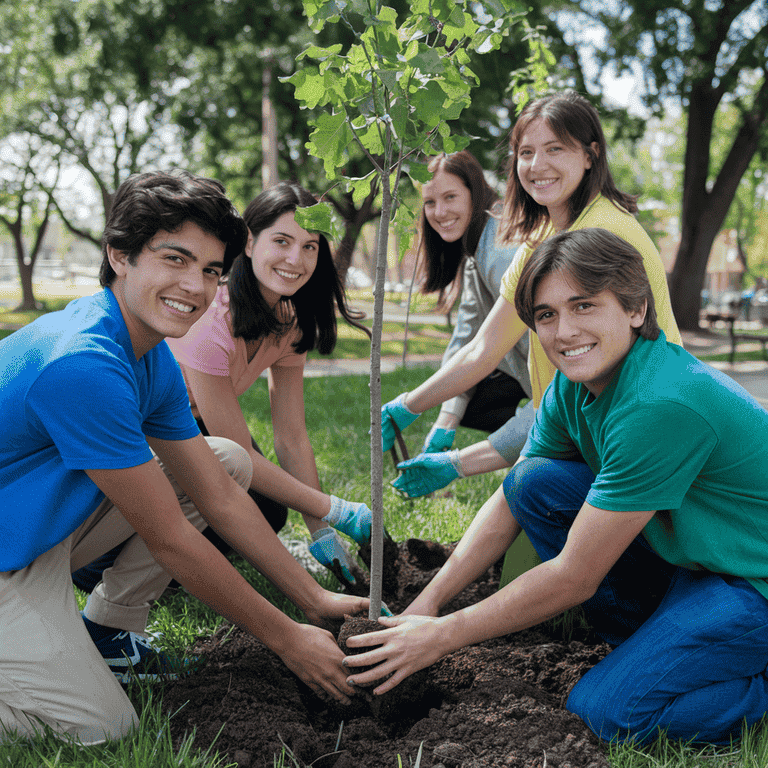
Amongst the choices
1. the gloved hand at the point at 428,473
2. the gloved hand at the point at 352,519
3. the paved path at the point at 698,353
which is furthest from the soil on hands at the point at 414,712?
the paved path at the point at 698,353

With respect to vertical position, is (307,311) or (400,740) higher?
(307,311)

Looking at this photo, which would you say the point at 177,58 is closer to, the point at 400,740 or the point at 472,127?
the point at 472,127

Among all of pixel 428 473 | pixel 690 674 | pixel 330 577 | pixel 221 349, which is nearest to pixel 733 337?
pixel 428 473

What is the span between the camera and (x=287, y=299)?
9.38ft

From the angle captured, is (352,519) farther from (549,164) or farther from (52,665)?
(549,164)

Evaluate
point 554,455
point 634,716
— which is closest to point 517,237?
point 554,455

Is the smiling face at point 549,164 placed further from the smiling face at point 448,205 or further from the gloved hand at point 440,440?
the gloved hand at point 440,440

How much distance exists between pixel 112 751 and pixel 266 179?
10339mm

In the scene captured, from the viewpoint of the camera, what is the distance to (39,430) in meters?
1.66

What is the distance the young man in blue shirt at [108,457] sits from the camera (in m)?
1.60

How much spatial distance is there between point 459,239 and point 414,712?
2.49m

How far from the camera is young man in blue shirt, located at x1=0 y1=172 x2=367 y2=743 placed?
1.60 metres

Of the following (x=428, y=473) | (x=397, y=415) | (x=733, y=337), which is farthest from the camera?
(x=733, y=337)

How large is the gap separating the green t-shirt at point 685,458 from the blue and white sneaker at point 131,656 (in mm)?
A: 1311
